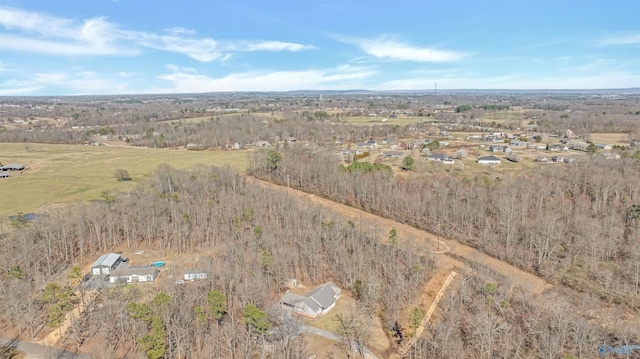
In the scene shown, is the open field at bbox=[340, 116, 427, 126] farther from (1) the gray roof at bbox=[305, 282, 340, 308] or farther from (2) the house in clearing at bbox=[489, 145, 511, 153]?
(1) the gray roof at bbox=[305, 282, 340, 308]

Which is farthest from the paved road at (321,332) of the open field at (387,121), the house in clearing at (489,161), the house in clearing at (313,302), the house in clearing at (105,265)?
the open field at (387,121)

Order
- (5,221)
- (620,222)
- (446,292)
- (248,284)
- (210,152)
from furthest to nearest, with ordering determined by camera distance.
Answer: (210,152)
(5,221)
(620,222)
(446,292)
(248,284)

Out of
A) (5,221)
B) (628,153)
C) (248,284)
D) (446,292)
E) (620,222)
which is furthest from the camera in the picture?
(628,153)

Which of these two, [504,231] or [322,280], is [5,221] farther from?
[504,231]

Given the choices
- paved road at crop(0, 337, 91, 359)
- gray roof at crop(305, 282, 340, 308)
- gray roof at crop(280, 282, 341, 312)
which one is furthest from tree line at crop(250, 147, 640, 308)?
paved road at crop(0, 337, 91, 359)

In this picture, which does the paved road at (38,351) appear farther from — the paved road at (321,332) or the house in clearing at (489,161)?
the house in clearing at (489,161)

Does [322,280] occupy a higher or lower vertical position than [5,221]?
lower

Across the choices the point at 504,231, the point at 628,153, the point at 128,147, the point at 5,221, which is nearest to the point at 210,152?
the point at 128,147
